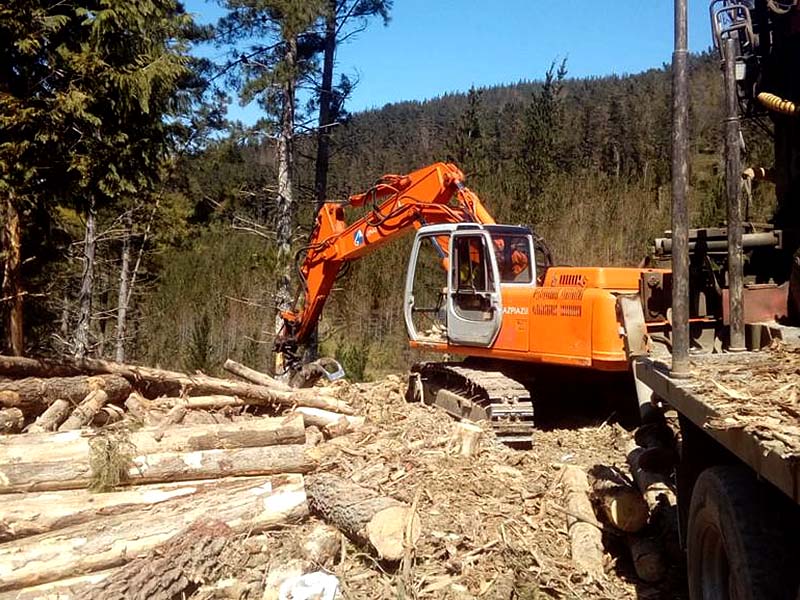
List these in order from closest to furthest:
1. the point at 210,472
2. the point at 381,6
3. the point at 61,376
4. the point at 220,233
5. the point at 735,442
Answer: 1. the point at 735,442
2. the point at 210,472
3. the point at 61,376
4. the point at 381,6
5. the point at 220,233

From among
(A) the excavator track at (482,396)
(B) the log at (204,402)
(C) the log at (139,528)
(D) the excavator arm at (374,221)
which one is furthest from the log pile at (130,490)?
(D) the excavator arm at (374,221)

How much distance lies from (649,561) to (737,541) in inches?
79.6

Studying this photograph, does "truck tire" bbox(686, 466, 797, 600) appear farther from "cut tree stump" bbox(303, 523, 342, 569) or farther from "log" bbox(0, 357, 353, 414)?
"log" bbox(0, 357, 353, 414)

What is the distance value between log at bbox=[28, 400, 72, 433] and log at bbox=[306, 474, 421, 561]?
11.6ft

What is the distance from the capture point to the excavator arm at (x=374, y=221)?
429 inches

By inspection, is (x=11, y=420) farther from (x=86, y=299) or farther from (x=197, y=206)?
(x=197, y=206)

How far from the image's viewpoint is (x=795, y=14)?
212 inches

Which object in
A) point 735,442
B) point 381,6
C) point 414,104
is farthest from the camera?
point 414,104

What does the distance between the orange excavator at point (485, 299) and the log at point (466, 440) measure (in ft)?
3.45

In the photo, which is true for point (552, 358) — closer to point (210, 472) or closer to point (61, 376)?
point (210, 472)

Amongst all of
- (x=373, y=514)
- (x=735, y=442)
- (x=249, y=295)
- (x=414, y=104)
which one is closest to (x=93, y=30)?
(x=373, y=514)

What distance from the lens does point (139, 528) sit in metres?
5.47

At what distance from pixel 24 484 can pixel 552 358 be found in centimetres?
528

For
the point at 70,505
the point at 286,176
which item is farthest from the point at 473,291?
the point at 286,176
